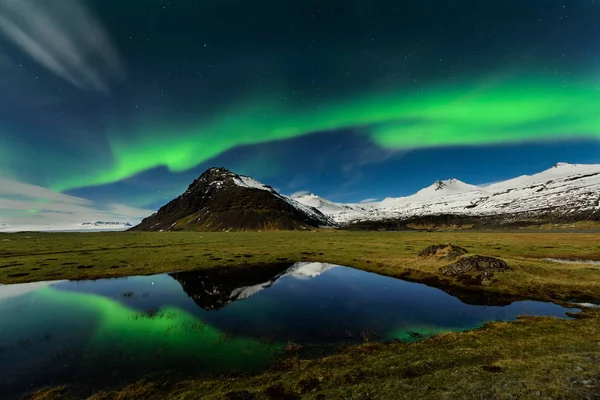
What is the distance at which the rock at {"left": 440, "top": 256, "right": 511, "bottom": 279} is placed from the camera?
42125 mm

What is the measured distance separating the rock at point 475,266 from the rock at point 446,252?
458cm

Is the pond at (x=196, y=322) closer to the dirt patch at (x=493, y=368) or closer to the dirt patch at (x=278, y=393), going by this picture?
the dirt patch at (x=278, y=393)

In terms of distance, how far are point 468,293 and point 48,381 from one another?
43.5 meters

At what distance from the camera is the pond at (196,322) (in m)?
18.8

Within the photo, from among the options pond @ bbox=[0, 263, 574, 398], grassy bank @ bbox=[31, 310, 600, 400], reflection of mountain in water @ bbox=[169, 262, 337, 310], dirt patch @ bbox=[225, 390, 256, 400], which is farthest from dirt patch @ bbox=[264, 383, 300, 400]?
reflection of mountain in water @ bbox=[169, 262, 337, 310]

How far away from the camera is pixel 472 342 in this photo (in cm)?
2008

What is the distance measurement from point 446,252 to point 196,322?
152 ft

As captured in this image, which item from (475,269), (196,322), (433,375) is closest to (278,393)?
(433,375)

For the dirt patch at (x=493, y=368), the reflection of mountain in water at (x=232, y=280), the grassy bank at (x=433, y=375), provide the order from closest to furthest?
the grassy bank at (x=433, y=375), the dirt patch at (x=493, y=368), the reflection of mountain in water at (x=232, y=280)

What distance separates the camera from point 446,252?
174 feet

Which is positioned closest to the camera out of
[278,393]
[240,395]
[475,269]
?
[240,395]

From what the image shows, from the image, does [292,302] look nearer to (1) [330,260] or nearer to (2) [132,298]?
(2) [132,298]

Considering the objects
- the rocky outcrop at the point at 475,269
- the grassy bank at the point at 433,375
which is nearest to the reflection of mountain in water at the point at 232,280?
the grassy bank at the point at 433,375

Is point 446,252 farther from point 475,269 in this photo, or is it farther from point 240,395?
point 240,395
